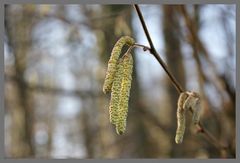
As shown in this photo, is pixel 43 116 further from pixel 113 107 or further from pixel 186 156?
pixel 113 107

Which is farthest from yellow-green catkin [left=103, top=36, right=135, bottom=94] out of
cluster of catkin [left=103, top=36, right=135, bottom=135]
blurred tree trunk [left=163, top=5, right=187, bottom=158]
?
blurred tree trunk [left=163, top=5, right=187, bottom=158]

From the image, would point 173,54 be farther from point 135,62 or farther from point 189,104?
point 189,104

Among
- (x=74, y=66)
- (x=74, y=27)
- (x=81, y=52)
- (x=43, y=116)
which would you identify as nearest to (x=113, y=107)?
(x=74, y=27)

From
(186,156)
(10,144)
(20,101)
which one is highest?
(20,101)

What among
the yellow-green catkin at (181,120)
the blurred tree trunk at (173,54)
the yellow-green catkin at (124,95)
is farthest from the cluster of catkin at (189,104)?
the blurred tree trunk at (173,54)

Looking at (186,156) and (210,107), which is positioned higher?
(210,107)

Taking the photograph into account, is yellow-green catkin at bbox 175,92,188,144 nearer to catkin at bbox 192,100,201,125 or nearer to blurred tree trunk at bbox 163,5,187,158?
catkin at bbox 192,100,201,125

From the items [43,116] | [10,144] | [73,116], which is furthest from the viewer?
[73,116]

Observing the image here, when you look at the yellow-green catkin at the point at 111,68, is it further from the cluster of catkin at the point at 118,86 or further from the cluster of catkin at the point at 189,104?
the cluster of catkin at the point at 189,104
